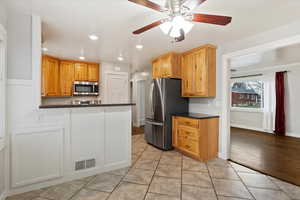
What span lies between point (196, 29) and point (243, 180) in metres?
2.53

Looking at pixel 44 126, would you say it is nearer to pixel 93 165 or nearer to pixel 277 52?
pixel 93 165

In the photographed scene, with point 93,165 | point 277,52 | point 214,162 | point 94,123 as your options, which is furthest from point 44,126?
point 277,52

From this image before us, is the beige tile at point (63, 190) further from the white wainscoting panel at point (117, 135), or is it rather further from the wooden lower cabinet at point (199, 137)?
the wooden lower cabinet at point (199, 137)

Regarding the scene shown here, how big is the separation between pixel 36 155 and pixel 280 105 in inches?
267

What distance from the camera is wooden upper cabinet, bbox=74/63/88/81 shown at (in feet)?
15.4

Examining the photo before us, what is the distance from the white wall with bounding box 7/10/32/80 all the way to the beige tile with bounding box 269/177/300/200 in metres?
3.79

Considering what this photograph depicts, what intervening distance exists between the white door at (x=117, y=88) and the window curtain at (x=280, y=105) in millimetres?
5316

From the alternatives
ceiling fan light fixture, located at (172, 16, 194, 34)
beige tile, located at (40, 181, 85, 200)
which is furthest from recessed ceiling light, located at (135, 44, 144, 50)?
beige tile, located at (40, 181, 85, 200)

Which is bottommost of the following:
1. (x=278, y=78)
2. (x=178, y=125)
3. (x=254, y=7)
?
(x=178, y=125)

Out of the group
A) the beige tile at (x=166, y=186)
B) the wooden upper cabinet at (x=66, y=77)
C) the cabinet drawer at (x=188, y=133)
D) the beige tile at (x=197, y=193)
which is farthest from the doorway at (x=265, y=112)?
the wooden upper cabinet at (x=66, y=77)

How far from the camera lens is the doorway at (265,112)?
2.86 m

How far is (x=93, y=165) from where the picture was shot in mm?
2387

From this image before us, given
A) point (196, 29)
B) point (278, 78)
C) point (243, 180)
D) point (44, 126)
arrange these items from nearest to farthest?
point (44, 126) → point (243, 180) → point (196, 29) → point (278, 78)

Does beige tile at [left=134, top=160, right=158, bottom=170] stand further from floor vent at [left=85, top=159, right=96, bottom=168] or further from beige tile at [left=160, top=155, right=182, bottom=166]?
floor vent at [left=85, top=159, right=96, bottom=168]
